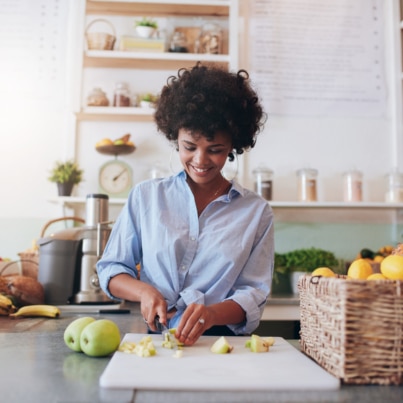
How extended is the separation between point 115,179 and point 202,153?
1381mm

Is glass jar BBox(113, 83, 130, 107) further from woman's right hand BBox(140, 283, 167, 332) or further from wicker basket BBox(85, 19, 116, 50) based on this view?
woman's right hand BBox(140, 283, 167, 332)

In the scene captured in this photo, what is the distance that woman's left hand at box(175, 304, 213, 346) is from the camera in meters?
0.93

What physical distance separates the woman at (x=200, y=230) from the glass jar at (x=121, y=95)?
1238mm

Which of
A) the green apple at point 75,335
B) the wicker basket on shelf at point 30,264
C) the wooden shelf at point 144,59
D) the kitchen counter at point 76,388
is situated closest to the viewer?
the kitchen counter at point 76,388

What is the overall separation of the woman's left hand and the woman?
0.13 meters

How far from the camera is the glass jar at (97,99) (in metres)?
2.44

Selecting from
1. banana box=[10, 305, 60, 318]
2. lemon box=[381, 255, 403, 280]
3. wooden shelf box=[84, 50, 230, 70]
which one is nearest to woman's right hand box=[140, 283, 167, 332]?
lemon box=[381, 255, 403, 280]

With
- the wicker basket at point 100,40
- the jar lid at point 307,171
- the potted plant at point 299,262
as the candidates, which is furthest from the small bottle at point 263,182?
the wicker basket at point 100,40

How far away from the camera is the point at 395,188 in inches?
97.7

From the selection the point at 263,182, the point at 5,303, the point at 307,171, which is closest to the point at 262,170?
the point at 263,182

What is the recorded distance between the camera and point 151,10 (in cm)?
259

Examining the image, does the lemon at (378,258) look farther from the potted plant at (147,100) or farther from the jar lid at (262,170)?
the potted plant at (147,100)

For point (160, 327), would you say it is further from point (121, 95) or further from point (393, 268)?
point (121, 95)

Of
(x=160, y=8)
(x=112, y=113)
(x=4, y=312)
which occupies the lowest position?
(x=4, y=312)
